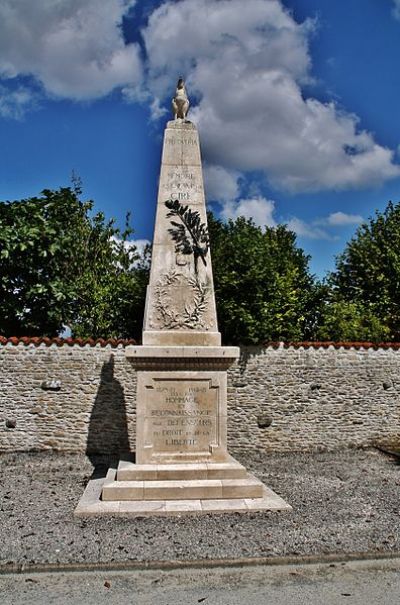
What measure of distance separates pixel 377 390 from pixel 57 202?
36.3ft

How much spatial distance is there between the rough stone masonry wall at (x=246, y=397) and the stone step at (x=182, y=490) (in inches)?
→ 195

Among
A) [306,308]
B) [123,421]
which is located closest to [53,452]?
[123,421]

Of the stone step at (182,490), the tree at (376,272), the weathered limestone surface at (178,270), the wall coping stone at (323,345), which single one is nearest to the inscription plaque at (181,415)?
the stone step at (182,490)

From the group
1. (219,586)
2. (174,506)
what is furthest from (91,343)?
(219,586)

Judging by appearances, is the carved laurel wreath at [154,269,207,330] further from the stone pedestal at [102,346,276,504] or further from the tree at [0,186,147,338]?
the tree at [0,186,147,338]

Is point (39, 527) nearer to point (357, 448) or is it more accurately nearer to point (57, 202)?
point (357, 448)

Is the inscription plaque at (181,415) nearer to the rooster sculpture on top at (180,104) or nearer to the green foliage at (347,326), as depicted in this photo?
the rooster sculpture on top at (180,104)

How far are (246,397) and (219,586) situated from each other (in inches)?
316

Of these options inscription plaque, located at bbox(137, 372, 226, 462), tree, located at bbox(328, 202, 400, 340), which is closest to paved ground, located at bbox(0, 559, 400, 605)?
inscription plaque, located at bbox(137, 372, 226, 462)

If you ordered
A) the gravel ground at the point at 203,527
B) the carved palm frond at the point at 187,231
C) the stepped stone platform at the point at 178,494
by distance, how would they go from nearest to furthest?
1. the gravel ground at the point at 203,527
2. the stepped stone platform at the point at 178,494
3. the carved palm frond at the point at 187,231

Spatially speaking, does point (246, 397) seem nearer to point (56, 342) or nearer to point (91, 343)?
point (91, 343)

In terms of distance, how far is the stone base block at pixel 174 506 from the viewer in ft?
21.4

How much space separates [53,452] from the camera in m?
11.7

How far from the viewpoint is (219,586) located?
4.59m
